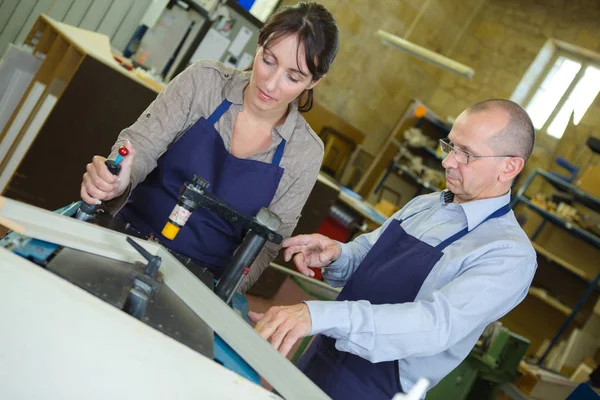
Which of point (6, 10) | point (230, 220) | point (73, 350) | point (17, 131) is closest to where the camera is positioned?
point (73, 350)

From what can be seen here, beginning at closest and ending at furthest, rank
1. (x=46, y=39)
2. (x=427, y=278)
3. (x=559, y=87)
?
(x=427, y=278), (x=46, y=39), (x=559, y=87)

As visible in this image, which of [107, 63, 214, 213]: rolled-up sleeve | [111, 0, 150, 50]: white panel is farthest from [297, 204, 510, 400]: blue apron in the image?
[111, 0, 150, 50]: white panel

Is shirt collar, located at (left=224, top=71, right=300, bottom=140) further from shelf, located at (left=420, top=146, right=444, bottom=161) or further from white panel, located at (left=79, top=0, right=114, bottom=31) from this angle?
shelf, located at (left=420, top=146, right=444, bottom=161)

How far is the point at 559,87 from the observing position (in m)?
6.83

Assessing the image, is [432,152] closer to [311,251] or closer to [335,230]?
[335,230]

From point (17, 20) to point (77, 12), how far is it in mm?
399

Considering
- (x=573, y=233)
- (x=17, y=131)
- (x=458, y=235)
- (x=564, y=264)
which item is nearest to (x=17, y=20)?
(x=17, y=131)

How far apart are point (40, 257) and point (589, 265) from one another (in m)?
5.96

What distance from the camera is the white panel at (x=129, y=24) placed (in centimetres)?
410

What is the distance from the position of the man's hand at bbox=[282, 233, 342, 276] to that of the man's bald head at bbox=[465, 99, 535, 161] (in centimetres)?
56

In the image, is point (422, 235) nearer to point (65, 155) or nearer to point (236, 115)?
point (236, 115)

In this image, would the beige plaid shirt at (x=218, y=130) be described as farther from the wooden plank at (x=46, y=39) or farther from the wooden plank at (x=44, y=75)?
the wooden plank at (x=46, y=39)

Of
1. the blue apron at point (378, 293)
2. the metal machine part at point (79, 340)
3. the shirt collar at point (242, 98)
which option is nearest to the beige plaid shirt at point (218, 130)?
the shirt collar at point (242, 98)

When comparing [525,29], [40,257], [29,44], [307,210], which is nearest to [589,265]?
[525,29]
